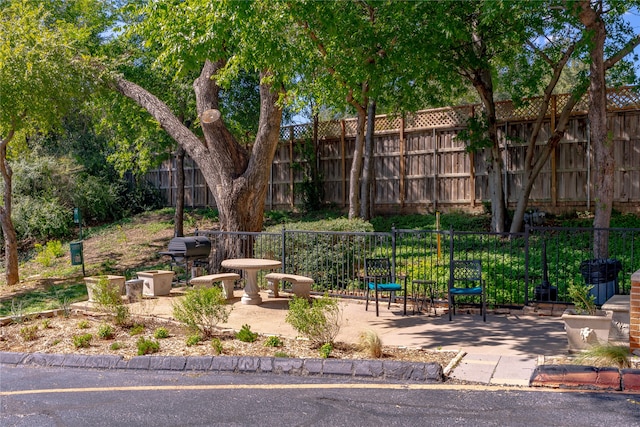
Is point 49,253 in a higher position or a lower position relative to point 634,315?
lower

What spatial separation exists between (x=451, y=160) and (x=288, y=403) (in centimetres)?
1474

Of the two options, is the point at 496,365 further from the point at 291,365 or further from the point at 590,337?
the point at 291,365

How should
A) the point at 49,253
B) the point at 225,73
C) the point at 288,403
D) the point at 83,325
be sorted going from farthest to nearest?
the point at 49,253, the point at 225,73, the point at 83,325, the point at 288,403

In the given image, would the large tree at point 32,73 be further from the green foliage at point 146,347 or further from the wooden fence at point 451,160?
the green foliage at point 146,347

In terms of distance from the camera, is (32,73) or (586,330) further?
(32,73)

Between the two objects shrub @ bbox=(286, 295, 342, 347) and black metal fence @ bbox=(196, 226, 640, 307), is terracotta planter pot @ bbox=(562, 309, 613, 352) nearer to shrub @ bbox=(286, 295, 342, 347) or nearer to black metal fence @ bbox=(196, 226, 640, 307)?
shrub @ bbox=(286, 295, 342, 347)

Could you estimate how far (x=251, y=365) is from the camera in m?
7.85

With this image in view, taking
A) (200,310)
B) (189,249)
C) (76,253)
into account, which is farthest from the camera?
(76,253)

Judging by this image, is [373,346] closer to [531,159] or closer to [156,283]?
[156,283]

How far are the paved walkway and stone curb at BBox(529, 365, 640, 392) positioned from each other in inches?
8.3

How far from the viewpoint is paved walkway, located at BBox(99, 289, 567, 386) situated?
7.53 meters

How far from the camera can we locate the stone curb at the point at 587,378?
21.9 feet

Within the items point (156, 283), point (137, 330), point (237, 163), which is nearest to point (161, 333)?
point (137, 330)

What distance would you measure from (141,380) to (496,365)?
4120 mm
